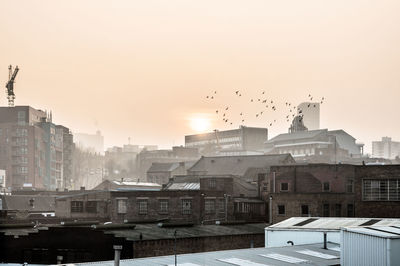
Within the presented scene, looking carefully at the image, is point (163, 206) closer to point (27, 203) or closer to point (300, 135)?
point (27, 203)

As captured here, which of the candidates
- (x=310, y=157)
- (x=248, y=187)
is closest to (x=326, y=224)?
(x=248, y=187)

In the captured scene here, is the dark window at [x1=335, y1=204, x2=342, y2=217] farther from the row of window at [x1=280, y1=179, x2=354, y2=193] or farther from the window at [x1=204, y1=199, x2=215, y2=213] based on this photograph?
the window at [x1=204, y1=199, x2=215, y2=213]

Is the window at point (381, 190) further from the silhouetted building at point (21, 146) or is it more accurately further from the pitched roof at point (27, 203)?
the silhouetted building at point (21, 146)

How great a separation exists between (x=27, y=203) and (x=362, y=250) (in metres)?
79.5

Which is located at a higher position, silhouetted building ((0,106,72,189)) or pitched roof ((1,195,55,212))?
silhouetted building ((0,106,72,189))

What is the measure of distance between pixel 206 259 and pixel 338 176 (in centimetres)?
4354

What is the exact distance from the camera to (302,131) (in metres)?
179

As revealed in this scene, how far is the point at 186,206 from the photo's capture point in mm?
Result: 79938

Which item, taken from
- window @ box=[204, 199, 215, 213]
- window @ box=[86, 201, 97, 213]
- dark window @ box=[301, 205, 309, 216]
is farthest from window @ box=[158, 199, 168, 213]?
dark window @ box=[301, 205, 309, 216]

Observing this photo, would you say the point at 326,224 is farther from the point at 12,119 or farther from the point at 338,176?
the point at 12,119

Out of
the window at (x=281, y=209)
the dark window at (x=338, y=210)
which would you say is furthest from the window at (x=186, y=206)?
the dark window at (x=338, y=210)

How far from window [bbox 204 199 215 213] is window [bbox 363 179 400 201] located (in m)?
20.6

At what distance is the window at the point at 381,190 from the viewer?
6931 cm

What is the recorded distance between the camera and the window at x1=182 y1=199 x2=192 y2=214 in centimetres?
7975
